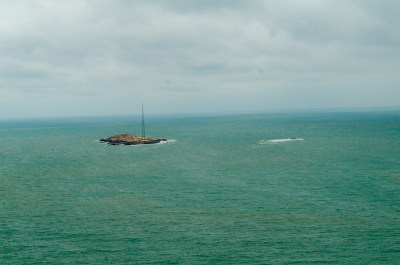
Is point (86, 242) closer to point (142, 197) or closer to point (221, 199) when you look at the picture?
point (142, 197)

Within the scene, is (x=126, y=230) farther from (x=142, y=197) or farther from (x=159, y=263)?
(x=142, y=197)

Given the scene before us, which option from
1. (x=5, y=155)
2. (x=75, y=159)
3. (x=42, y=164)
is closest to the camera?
(x=42, y=164)

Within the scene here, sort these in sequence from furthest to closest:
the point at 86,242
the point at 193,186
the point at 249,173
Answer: the point at 249,173 < the point at 193,186 < the point at 86,242

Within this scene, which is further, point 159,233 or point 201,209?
point 201,209

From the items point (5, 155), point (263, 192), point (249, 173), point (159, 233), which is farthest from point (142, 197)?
point (5, 155)

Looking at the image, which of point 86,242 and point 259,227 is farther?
point 259,227

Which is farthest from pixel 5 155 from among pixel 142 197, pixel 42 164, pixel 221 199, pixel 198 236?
pixel 198 236

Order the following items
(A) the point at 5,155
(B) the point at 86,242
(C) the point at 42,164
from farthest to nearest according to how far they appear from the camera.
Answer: (A) the point at 5,155 → (C) the point at 42,164 → (B) the point at 86,242

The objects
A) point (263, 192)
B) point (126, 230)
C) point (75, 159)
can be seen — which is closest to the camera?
A: point (126, 230)
